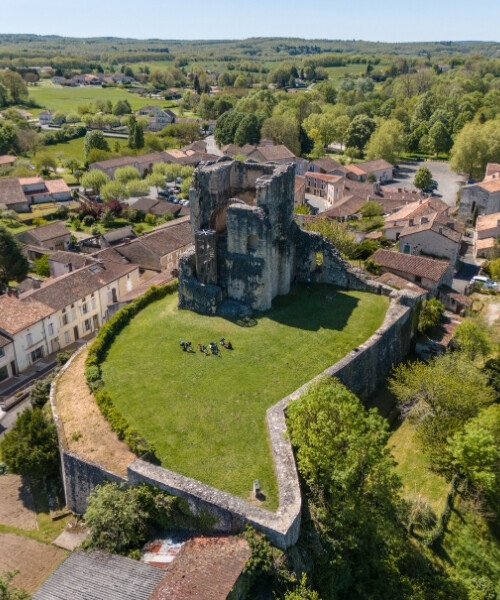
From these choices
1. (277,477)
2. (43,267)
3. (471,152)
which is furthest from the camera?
(471,152)

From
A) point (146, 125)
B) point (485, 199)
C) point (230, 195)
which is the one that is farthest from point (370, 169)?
point (146, 125)

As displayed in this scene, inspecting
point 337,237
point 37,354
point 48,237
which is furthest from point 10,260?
point 337,237

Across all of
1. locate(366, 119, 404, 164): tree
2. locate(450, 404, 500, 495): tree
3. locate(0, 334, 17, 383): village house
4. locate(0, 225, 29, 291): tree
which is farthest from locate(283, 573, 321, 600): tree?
locate(366, 119, 404, 164): tree

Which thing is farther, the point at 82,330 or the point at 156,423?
the point at 82,330

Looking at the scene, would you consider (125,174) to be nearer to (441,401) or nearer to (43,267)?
(43,267)

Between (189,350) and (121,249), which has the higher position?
(189,350)

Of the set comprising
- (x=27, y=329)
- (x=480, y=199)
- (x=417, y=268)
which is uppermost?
(x=417, y=268)

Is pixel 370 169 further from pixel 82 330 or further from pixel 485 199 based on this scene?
pixel 82 330
